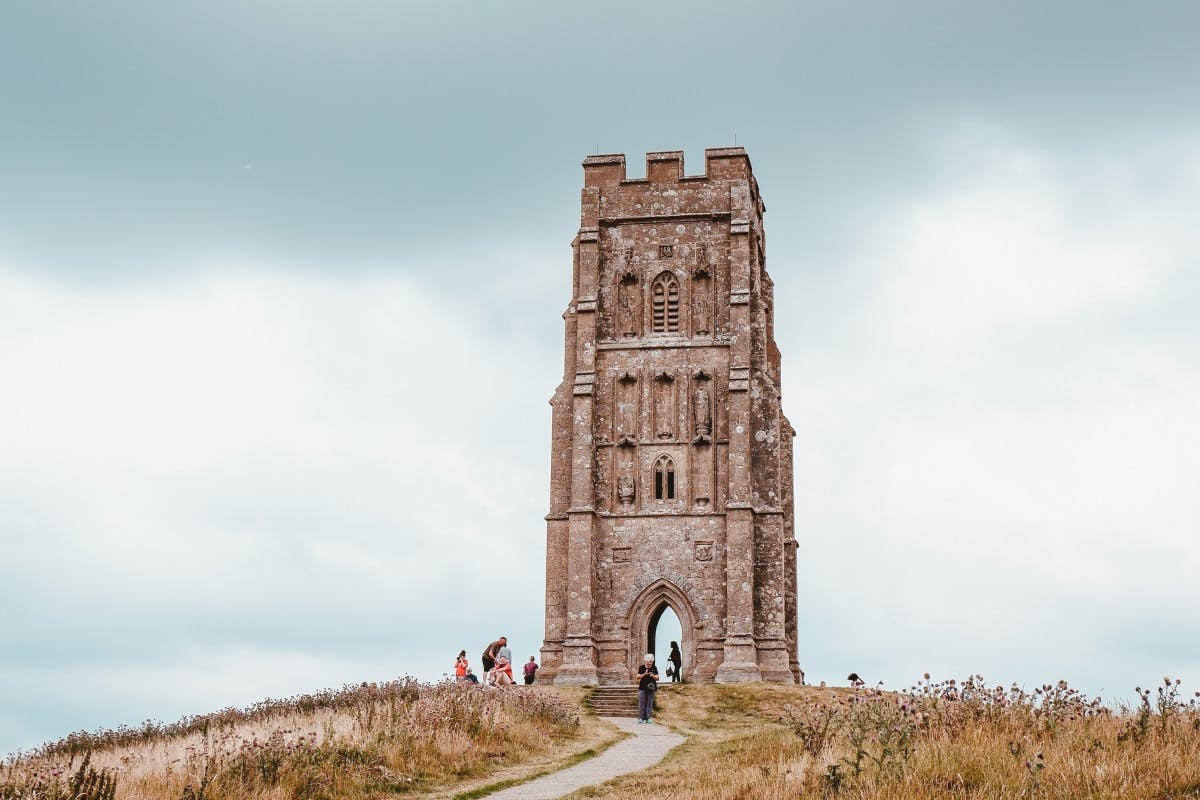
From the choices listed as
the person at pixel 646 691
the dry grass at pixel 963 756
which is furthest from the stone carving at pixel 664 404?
the dry grass at pixel 963 756

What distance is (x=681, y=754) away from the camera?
72.5 ft

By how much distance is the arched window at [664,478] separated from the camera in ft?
147

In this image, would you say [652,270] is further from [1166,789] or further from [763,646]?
[1166,789]

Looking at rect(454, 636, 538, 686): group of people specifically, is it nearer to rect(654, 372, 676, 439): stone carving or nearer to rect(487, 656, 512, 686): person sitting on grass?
rect(487, 656, 512, 686): person sitting on grass

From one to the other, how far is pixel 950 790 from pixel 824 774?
141cm

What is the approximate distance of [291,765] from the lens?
16.9 m

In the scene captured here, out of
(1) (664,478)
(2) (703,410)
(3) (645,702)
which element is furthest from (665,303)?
(3) (645,702)

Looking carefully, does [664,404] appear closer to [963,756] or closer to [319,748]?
[319,748]

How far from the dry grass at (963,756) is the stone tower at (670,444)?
23972 mm

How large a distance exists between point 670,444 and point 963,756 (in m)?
31.1

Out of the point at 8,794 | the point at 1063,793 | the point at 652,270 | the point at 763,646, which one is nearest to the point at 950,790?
the point at 1063,793

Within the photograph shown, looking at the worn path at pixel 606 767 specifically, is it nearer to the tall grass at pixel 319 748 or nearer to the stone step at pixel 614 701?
the tall grass at pixel 319 748

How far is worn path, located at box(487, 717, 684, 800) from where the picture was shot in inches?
675

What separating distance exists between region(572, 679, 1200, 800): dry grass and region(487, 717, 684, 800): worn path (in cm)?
54
